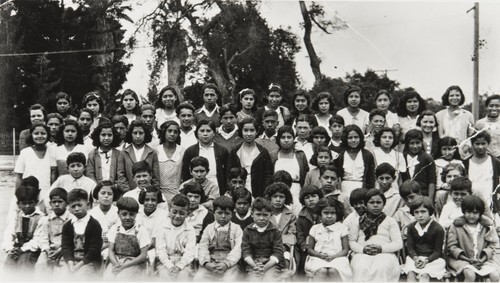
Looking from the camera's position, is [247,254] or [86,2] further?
[86,2]

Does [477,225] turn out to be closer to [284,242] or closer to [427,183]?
[427,183]

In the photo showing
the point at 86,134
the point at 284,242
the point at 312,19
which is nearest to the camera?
the point at 284,242

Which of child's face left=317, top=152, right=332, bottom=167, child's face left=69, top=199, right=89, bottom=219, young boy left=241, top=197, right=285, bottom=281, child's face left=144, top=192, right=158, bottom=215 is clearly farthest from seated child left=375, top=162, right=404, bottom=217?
child's face left=69, top=199, right=89, bottom=219

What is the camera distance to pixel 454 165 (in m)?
5.43

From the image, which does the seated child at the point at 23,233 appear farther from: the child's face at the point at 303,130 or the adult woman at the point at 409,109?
the adult woman at the point at 409,109

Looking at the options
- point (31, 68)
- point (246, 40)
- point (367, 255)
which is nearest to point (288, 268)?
point (367, 255)

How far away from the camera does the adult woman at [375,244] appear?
458 cm

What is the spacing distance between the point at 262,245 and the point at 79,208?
5.26 feet

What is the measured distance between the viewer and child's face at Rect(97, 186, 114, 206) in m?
5.08

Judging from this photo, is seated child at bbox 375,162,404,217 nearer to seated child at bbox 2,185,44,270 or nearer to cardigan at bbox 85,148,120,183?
cardigan at bbox 85,148,120,183

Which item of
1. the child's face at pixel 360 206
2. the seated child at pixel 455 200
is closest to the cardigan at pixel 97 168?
the child's face at pixel 360 206

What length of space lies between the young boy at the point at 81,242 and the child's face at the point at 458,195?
3137 millimetres

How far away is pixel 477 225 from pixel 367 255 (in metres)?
0.97

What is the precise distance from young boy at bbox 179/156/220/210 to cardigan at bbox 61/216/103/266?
964mm
